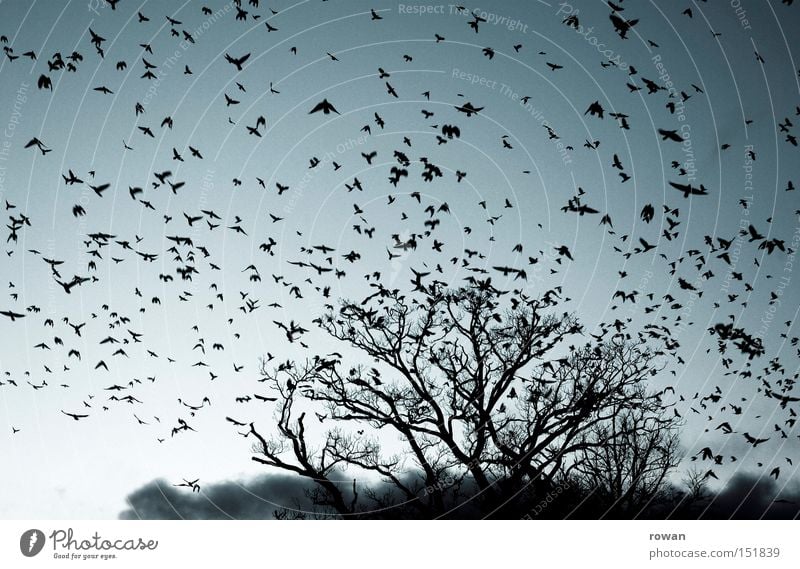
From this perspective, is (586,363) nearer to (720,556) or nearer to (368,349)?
(368,349)

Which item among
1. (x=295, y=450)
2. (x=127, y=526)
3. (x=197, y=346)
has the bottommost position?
(x=127, y=526)

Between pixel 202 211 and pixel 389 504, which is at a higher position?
pixel 202 211

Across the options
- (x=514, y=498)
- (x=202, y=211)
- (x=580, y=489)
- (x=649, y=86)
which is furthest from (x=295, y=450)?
(x=649, y=86)

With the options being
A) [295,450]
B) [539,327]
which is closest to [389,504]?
[295,450]

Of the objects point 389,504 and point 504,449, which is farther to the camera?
point 389,504

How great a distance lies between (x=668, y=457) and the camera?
21.9 m

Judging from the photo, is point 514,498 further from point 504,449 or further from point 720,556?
point 720,556

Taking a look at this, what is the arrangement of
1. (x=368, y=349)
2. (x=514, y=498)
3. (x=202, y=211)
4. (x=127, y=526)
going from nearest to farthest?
(x=127, y=526)
(x=202, y=211)
(x=514, y=498)
(x=368, y=349)

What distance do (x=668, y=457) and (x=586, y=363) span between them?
5311 mm

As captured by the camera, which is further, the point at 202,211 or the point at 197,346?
the point at 197,346

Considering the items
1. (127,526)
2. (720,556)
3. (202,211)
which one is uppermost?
(202,211)

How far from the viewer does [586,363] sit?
22203 mm

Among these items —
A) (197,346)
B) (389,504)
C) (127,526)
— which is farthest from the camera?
(389,504)

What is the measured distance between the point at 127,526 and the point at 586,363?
764 inches
